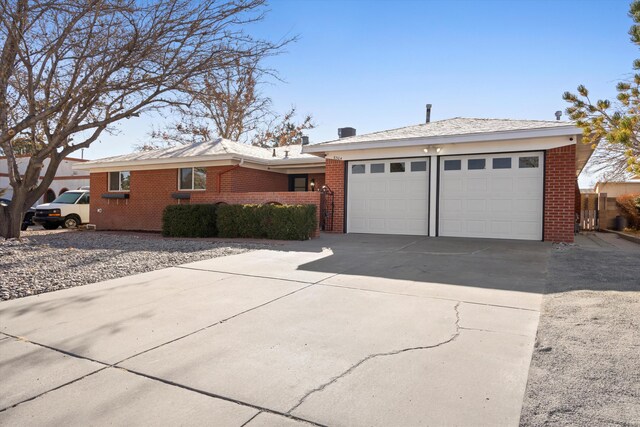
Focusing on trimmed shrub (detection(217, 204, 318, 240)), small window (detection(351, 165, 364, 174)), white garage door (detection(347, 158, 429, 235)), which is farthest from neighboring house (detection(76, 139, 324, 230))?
white garage door (detection(347, 158, 429, 235))

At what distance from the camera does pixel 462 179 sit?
39.2ft

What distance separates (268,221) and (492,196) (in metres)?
6.37

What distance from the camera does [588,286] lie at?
541cm

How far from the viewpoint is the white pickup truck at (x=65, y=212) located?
18.2 meters

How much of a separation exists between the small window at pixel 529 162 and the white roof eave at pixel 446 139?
2.91ft

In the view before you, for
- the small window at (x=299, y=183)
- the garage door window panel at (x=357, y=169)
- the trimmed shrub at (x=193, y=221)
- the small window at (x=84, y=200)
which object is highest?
the garage door window panel at (x=357, y=169)

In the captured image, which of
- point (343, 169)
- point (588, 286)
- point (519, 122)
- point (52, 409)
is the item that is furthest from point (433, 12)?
point (52, 409)

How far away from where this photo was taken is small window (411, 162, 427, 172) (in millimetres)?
12515

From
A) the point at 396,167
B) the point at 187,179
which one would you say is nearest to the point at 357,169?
the point at 396,167

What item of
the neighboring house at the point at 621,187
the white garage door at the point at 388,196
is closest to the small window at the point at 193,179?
the white garage door at the point at 388,196

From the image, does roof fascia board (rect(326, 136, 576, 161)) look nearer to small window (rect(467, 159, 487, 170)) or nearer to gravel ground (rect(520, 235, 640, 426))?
small window (rect(467, 159, 487, 170))

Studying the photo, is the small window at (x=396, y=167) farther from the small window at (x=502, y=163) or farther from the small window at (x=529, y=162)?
the small window at (x=529, y=162)

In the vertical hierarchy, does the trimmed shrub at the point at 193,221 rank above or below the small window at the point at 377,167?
below

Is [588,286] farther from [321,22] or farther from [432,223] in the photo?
[321,22]
